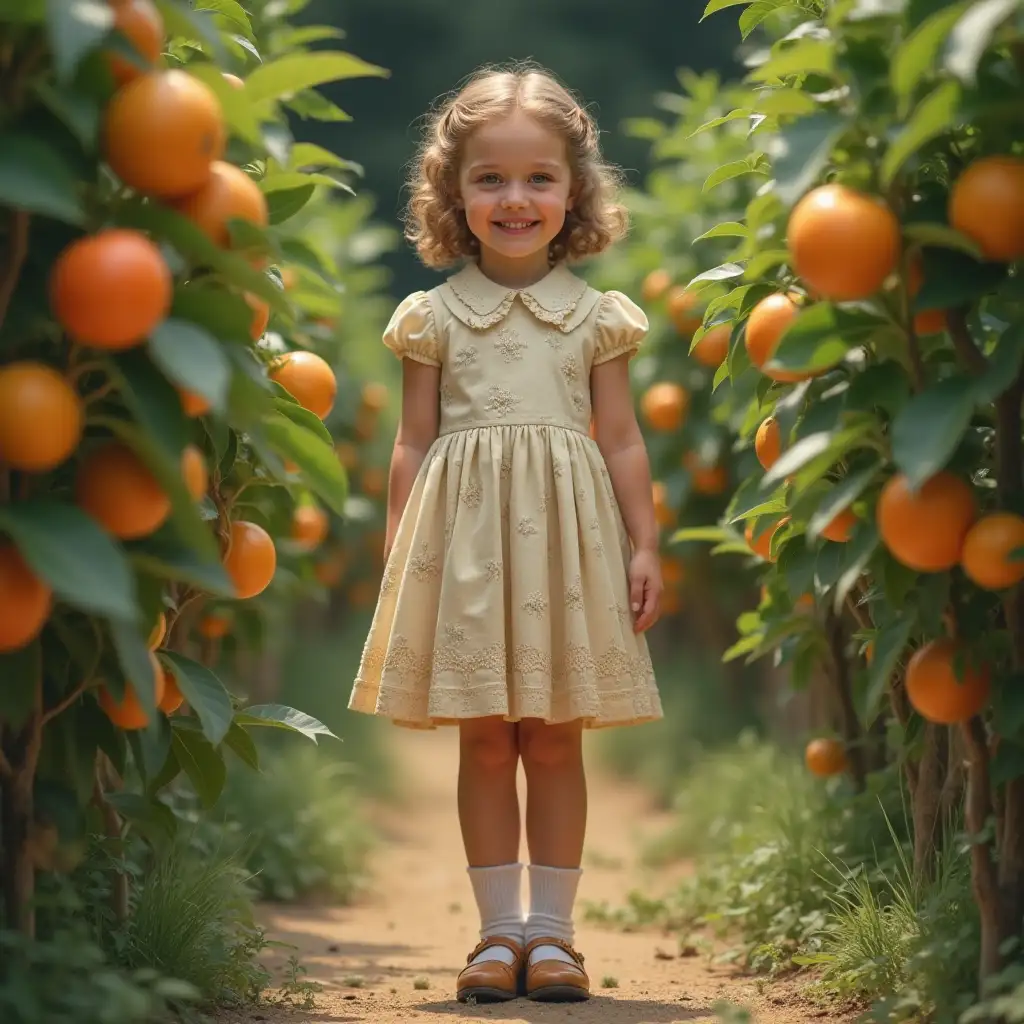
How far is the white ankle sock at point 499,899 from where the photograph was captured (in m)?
2.53

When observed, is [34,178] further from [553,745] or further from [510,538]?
[553,745]

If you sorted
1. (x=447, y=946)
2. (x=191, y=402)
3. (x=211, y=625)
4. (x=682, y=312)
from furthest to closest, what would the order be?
(x=682, y=312)
(x=447, y=946)
(x=211, y=625)
(x=191, y=402)

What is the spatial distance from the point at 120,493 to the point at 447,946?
6.28 feet

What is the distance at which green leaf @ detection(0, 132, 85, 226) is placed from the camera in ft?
4.67

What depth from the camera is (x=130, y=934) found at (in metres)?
2.11

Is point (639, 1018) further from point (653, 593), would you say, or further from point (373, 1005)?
point (653, 593)

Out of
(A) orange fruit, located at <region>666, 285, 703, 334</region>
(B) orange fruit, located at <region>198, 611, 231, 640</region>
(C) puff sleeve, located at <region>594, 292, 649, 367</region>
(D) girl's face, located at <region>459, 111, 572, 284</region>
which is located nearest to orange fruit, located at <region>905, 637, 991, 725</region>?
(C) puff sleeve, located at <region>594, 292, 649, 367</region>

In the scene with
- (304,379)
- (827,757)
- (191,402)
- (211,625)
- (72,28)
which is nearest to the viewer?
(72,28)

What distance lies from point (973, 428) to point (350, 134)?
553 inches

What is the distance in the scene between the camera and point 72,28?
141 centimetres

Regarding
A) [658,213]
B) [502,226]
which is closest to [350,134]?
[658,213]

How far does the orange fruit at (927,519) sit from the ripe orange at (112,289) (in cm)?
78

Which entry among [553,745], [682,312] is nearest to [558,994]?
[553,745]

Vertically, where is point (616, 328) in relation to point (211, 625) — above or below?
above
